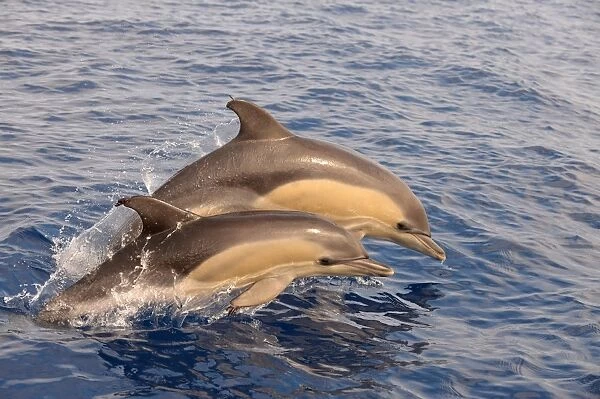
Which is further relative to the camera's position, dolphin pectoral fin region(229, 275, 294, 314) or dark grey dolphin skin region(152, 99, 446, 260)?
dark grey dolphin skin region(152, 99, 446, 260)

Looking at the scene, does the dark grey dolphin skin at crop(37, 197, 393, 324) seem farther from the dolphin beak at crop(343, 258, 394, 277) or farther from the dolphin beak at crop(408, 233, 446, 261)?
the dolphin beak at crop(408, 233, 446, 261)

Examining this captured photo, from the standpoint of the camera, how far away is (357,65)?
65.7ft

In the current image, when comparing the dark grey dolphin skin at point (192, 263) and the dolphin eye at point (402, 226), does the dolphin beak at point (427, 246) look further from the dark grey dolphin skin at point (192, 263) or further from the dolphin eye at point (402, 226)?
the dark grey dolphin skin at point (192, 263)

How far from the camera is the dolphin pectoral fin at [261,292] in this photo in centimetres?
818

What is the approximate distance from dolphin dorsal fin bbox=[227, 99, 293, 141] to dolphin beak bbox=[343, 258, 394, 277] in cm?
148

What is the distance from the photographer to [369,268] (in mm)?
9141

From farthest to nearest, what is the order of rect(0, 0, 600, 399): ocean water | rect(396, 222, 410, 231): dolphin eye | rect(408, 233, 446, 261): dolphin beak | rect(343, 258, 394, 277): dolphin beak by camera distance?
rect(408, 233, 446, 261): dolphin beak < rect(396, 222, 410, 231): dolphin eye < rect(343, 258, 394, 277): dolphin beak < rect(0, 0, 600, 399): ocean water

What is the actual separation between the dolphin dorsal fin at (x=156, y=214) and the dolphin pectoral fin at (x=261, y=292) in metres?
0.83

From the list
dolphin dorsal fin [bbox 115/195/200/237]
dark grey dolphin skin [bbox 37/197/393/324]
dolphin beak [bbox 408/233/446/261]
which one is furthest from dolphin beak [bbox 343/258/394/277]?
dolphin dorsal fin [bbox 115/195/200/237]

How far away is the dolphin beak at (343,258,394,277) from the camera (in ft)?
29.8

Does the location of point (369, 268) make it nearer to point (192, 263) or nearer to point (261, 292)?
point (261, 292)

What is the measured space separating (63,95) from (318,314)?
28.3ft

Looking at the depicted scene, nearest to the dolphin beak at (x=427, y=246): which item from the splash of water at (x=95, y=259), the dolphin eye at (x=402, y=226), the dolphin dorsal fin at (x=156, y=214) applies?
the dolphin eye at (x=402, y=226)

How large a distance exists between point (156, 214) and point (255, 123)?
159 centimetres
